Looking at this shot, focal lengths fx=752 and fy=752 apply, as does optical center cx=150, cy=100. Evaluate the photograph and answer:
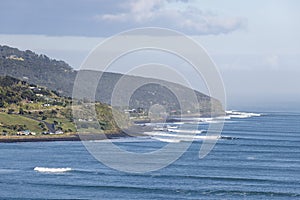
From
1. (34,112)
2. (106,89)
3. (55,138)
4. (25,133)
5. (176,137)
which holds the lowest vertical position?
(176,137)

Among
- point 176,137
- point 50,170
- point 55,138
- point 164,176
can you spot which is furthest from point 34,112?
point 164,176

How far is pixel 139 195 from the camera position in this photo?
4966 centimetres

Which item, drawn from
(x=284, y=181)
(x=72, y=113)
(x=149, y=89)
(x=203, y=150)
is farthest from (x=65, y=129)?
(x=149, y=89)

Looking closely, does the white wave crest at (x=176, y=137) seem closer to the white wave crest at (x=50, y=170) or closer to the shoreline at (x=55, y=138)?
the shoreline at (x=55, y=138)

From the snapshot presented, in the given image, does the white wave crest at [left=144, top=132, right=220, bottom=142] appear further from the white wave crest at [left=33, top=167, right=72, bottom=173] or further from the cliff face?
the cliff face

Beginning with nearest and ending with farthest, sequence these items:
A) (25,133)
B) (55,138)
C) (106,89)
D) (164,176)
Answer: (164,176), (55,138), (25,133), (106,89)

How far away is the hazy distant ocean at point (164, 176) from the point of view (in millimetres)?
50188

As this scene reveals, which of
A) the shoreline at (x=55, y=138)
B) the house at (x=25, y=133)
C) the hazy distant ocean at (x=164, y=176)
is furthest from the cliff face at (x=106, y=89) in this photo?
the hazy distant ocean at (x=164, y=176)

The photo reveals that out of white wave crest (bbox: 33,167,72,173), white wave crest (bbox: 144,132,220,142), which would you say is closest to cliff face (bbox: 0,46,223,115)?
white wave crest (bbox: 144,132,220,142)

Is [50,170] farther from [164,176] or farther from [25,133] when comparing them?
[25,133]

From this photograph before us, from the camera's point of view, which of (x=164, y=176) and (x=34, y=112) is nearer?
(x=164, y=176)

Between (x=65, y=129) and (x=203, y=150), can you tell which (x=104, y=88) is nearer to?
(x=65, y=129)

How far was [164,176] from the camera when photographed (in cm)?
5831

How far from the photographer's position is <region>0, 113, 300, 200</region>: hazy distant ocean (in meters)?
50.2
